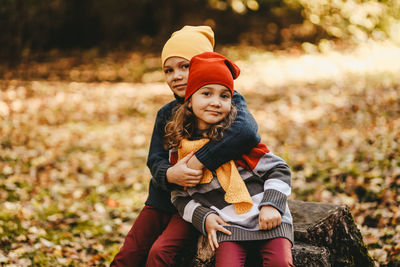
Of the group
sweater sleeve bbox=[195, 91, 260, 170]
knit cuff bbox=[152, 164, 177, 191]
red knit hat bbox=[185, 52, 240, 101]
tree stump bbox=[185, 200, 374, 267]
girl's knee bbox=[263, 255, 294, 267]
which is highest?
red knit hat bbox=[185, 52, 240, 101]

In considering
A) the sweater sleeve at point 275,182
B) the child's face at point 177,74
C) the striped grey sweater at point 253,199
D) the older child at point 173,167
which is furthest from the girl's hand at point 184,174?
the child's face at point 177,74

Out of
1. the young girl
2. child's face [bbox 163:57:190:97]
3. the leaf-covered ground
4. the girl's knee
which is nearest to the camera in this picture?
the girl's knee

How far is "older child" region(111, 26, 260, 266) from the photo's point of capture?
243cm

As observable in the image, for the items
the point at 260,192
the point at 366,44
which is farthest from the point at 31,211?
the point at 366,44

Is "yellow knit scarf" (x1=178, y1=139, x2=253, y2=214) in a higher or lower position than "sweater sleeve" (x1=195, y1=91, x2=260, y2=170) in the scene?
lower

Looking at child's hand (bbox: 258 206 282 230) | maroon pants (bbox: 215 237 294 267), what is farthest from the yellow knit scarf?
maroon pants (bbox: 215 237 294 267)

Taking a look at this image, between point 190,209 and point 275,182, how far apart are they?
548mm

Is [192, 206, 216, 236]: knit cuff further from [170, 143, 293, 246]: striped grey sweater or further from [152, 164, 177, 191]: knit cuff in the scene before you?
[152, 164, 177, 191]: knit cuff

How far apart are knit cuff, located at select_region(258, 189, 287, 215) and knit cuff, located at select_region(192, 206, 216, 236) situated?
0.33m

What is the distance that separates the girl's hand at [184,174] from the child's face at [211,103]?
0.27m

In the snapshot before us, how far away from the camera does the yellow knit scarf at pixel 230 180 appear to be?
2346 millimetres

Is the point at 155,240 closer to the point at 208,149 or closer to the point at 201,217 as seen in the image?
the point at 201,217

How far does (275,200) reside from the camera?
Answer: 230cm

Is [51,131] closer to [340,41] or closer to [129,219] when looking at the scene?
[129,219]
